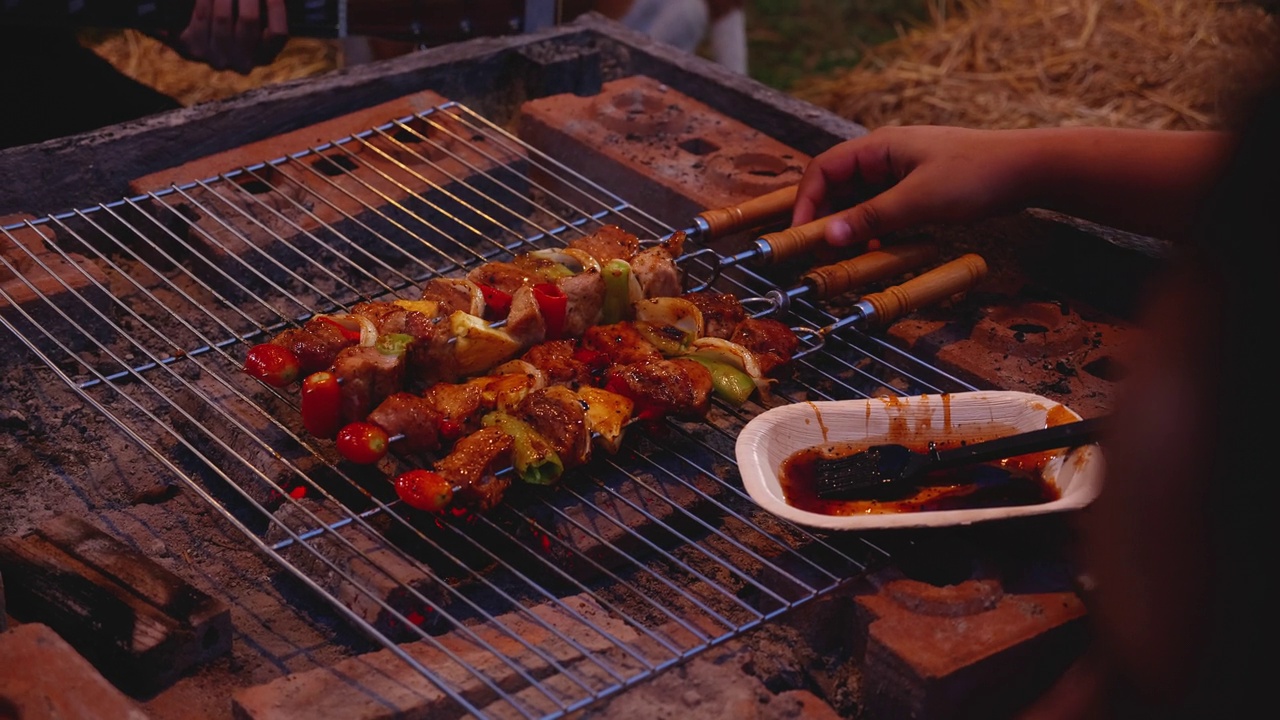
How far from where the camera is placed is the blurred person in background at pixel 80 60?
515cm

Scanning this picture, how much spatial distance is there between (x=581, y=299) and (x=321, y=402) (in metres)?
0.89

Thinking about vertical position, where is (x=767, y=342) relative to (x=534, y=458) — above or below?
above

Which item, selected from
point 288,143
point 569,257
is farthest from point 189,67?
point 569,257

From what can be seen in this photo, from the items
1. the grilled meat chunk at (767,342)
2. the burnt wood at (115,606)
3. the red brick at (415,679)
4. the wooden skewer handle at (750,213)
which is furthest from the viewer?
the wooden skewer handle at (750,213)

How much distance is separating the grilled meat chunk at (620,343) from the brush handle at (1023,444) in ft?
3.06

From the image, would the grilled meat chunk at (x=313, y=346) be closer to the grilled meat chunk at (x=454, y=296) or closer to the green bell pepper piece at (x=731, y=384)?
the grilled meat chunk at (x=454, y=296)

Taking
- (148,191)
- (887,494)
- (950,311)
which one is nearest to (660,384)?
(887,494)

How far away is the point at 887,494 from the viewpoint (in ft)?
9.95

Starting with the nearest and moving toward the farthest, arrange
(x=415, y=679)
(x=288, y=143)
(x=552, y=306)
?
(x=415, y=679)
(x=552, y=306)
(x=288, y=143)

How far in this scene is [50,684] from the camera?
2428 millimetres

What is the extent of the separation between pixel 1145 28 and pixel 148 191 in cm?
725

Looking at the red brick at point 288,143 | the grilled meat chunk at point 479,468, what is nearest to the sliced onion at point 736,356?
the grilled meat chunk at point 479,468

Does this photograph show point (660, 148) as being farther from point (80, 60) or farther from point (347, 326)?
point (80, 60)

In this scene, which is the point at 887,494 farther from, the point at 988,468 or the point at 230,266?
the point at 230,266
